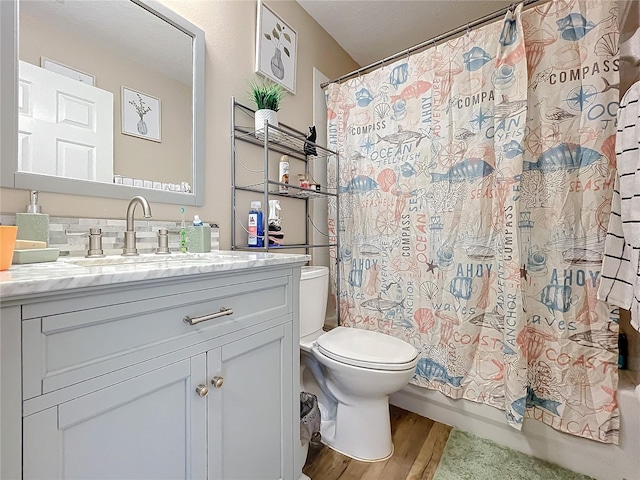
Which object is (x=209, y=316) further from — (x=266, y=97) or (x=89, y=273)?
(x=266, y=97)

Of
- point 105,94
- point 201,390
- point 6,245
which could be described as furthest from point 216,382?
point 105,94

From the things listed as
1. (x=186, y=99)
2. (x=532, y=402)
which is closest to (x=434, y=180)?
(x=532, y=402)

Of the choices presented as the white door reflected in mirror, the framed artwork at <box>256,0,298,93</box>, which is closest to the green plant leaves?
the framed artwork at <box>256,0,298,93</box>

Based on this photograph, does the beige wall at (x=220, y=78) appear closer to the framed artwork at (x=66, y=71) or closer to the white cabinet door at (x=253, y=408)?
the framed artwork at (x=66, y=71)

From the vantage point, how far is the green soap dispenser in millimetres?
805

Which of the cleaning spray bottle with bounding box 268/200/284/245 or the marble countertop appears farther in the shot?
the cleaning spray bottle with bounding box 268/200/284/245

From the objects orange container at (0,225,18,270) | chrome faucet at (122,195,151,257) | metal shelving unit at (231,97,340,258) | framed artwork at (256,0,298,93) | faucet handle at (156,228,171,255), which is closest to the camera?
orange container at (0,225,18,270)

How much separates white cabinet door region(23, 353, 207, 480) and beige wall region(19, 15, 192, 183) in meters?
0.77

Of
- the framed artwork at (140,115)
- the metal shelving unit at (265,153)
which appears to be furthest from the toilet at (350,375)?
the framed artwork at (140,115)

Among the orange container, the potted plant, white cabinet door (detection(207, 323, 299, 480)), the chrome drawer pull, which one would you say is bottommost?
white cabinet door (detection(207, 323, 299, 480))

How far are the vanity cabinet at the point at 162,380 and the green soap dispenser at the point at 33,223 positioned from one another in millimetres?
456

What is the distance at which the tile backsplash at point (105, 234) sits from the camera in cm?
89

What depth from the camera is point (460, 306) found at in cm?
153

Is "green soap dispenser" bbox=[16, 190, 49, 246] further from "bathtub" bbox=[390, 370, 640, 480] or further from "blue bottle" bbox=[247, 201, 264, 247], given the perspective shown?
"bathtub" bbox=[390, 370, 640, 480]
